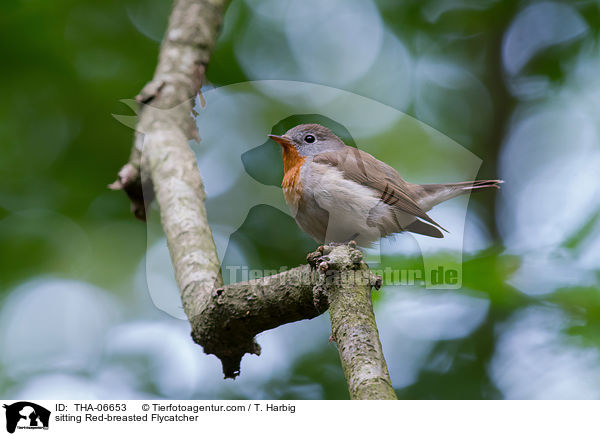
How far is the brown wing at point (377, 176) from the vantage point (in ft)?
13.6

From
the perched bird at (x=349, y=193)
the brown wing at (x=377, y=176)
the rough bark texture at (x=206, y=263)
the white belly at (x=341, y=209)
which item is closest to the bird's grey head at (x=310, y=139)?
the perched bird at (x=349, y=193)

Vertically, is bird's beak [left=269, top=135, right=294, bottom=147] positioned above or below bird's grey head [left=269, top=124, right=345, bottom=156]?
below

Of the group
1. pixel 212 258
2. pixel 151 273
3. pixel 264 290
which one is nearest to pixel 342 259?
pixel 264 290

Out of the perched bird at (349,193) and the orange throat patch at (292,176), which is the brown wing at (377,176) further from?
the orange throat patch at (292,176)

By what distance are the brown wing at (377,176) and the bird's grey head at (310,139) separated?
0.19 meters

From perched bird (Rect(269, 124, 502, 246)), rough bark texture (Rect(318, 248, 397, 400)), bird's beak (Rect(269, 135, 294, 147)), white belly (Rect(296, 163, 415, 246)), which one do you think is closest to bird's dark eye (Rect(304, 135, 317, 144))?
perched bird (Rect(269, 124, 502, 246))

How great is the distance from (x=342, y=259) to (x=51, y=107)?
3725 millimetres

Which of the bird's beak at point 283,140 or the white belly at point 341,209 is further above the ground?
the bird's beak at point 283,140

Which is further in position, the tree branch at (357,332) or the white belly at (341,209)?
the white belly at (341,209)

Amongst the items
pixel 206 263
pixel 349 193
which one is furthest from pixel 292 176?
pixel 206 263

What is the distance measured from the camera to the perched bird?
3.96 m

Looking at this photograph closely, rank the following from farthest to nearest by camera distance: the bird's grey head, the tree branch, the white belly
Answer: the bird's grey head → the white belly → the tree branch

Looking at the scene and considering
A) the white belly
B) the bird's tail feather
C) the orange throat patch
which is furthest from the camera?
the bird's tail feather

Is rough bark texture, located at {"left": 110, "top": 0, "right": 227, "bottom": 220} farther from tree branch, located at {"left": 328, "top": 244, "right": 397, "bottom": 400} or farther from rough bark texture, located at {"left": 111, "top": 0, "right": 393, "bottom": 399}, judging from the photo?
tree branch, located at {"left": 328, "top": 244, "right": 397, "bottom": 400}
